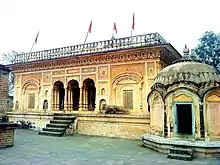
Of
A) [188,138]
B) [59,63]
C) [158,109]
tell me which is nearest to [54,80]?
[59,63]

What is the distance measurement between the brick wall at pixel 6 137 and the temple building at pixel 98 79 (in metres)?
5.69

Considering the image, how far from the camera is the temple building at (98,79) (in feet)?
46.7

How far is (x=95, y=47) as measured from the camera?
17.6 m

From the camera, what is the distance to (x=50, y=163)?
693 cm

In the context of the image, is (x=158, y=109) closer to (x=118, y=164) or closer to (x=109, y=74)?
(x=118, y=164)

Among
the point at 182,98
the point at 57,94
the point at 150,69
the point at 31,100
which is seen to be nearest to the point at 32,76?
the point at 31,100

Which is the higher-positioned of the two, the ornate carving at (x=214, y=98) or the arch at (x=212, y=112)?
the ornate carving at (x=214, y=98)

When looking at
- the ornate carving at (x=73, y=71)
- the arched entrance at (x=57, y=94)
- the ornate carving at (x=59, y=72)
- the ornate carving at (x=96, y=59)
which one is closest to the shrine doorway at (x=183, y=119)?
the ornate carving at (x=96, y=59)

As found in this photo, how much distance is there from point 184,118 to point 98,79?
8.18 metres

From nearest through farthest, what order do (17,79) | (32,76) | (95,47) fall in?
(95,47)
(32,76)
(17,79)

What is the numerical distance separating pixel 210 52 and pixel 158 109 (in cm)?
1539

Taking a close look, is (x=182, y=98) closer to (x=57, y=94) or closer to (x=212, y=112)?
(x=212, y=112)

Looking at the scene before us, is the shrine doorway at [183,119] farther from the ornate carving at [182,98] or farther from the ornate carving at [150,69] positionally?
the ornate carving at [150,69]

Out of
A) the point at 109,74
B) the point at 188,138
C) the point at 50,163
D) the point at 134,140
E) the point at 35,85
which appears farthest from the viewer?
the point at 35,85
